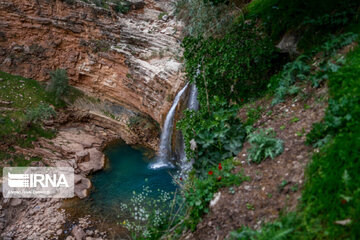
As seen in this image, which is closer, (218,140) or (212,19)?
(218,140)

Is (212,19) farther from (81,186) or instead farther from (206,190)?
(81,186)

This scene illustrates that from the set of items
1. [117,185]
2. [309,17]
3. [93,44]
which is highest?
[309,17]

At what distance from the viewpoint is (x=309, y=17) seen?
493 centimetres

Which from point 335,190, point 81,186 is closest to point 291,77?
point 335,190

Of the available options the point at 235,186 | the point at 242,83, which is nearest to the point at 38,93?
the point at 242,83

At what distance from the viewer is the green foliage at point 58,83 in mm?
15188

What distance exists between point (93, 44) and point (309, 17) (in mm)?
14163

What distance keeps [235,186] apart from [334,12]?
4.18 metres

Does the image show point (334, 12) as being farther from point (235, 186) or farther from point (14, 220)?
point (14, 220)

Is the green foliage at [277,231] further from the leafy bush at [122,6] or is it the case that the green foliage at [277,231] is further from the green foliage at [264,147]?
the leafy bush at [122,6]

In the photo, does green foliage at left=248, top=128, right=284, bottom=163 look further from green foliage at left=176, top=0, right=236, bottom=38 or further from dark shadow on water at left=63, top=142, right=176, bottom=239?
dark shadow on water at left=63, top=142, right=176, bottom=239

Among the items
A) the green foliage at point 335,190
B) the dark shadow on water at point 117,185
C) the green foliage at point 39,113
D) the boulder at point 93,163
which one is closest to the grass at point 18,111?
the green foliage at point 39,113

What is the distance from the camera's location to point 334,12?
15.3ft

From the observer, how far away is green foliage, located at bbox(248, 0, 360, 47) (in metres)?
4.53
